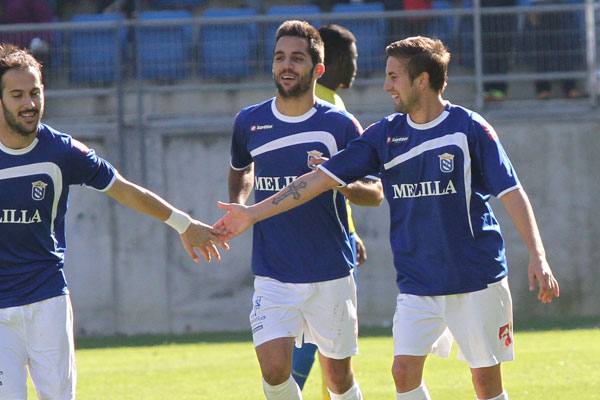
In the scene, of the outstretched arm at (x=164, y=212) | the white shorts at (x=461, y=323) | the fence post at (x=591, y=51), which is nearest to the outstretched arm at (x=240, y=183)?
the outstretched arm at (x=164, y=212)

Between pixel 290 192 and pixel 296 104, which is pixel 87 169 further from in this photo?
pixel 296 104

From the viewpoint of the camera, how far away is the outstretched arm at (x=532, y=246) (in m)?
5.39

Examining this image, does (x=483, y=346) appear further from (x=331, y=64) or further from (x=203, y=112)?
(x=203, y=112)

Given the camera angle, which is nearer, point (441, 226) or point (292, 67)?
point (441, 226)

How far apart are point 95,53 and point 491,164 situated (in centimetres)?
921

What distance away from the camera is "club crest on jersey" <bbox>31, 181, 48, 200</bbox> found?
18.5 feet

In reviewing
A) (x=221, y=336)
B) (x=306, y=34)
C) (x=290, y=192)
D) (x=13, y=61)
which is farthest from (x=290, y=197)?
(x=221, y=336)

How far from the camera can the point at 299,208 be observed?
6453 millimetres

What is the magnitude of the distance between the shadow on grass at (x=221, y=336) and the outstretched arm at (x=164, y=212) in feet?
20.6

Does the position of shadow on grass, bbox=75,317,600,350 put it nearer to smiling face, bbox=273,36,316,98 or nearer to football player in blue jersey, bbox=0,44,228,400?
smiling face, bbox=273,36,316,98

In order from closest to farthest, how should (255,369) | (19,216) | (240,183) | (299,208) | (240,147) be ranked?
(19,216)
(299,208)
(240,147)
(240,183)
(255,369)

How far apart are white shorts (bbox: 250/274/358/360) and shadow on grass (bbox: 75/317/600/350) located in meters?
6.27

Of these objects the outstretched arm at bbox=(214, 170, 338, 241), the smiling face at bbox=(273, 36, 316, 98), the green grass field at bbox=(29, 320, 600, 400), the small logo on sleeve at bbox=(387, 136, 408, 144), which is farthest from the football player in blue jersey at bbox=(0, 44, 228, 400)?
the green grass field at bbox=(29, 320, 600, 400)

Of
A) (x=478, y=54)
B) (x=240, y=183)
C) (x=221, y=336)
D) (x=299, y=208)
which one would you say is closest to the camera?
(x=299, y=208)
